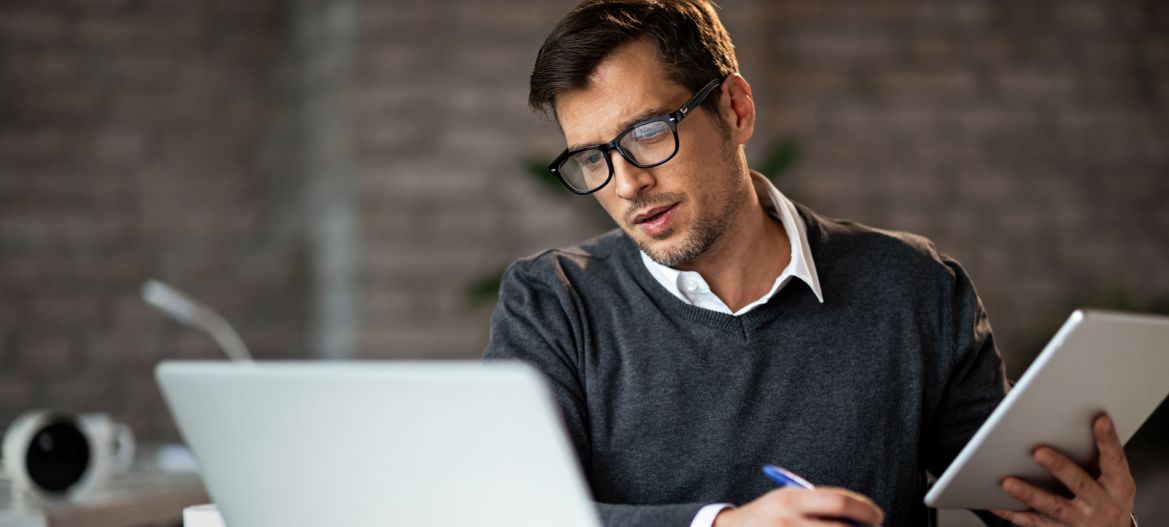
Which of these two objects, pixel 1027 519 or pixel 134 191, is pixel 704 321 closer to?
pixel 1027 519

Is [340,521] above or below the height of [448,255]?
above

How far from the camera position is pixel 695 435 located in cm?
140

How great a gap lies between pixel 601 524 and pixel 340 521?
0.36 m

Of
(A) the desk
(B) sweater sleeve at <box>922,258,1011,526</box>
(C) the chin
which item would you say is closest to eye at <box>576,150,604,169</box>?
(C) the chin

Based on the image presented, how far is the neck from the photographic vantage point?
4.99ft

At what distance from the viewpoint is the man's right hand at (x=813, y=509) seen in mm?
939

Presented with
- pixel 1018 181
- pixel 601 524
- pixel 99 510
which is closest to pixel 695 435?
pixel 601 524

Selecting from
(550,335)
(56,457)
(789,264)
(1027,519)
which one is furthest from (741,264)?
(56,457)

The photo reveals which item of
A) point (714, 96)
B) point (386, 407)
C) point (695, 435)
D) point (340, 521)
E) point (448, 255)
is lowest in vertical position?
point (448, 255)

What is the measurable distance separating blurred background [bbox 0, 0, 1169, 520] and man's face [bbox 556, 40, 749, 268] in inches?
83.2

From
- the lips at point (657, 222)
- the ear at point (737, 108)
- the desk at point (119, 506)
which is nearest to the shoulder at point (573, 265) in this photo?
the lips at point (657, 222)

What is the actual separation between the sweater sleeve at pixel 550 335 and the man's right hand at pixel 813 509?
0.43 meters

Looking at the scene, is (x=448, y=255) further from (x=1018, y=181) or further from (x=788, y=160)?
(x=1018, y=181)

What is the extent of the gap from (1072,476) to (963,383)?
0.27 meters
